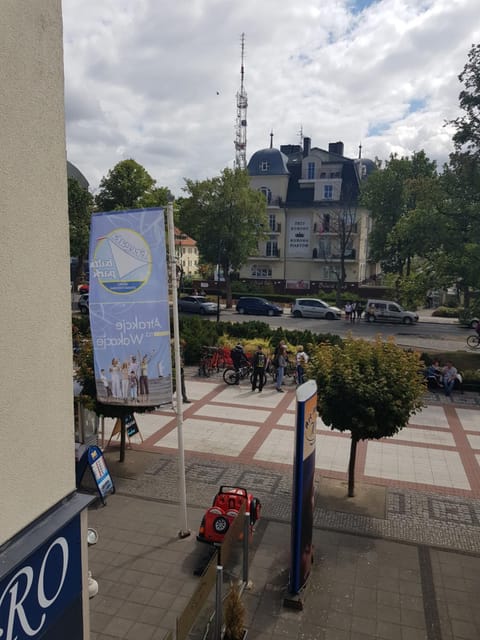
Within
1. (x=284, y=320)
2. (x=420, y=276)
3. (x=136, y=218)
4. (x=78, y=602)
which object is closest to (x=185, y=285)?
(x=284, y=320)

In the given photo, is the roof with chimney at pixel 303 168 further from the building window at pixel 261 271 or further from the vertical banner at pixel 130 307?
the vertical banner at pixel 130 307

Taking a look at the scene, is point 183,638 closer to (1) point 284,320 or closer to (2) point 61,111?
(2) point 61,111

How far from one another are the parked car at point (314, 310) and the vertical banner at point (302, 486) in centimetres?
3096

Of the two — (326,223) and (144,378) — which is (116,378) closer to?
(144,378)

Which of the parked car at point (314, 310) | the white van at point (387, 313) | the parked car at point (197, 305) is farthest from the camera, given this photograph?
the parked car at point (197, 305)

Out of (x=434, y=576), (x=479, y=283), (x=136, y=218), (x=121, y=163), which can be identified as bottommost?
(x=434, y=576)

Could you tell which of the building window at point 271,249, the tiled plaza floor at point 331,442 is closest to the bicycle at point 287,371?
the tiled plaza floor at point 331,442

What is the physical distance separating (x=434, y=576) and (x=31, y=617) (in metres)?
6.58

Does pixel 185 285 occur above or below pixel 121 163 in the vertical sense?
below

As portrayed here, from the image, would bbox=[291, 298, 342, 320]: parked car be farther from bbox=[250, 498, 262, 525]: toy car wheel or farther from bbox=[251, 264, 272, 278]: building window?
bbox=[250, 498, 262, 525]: toy car wheel

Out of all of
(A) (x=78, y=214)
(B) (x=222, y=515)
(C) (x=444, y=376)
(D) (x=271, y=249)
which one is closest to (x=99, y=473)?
(B) (x=222, y=515)

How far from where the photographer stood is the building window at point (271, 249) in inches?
2088

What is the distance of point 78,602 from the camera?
382 cm

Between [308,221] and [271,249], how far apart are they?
4.72 meters
